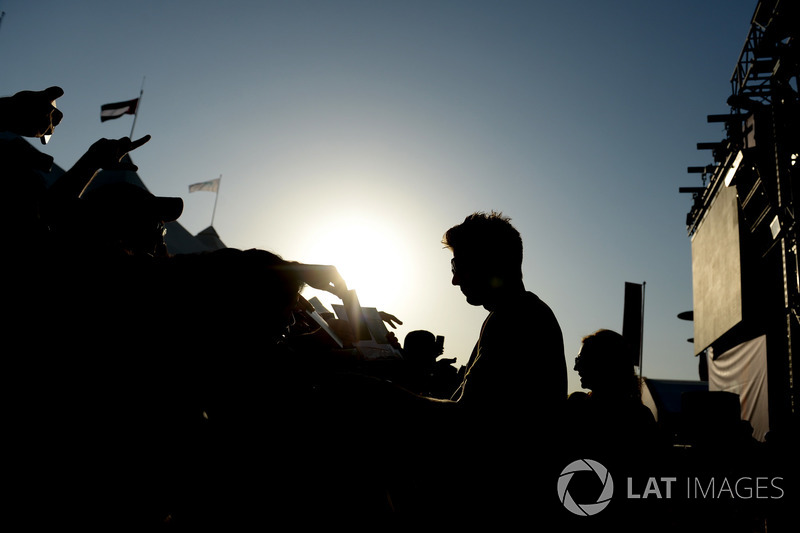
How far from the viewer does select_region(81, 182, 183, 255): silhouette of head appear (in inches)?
62.6

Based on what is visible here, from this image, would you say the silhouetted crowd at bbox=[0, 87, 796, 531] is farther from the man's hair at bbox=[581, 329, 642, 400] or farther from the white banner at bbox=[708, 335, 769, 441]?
the white banner at bbox=[708, 335, 769, 441]

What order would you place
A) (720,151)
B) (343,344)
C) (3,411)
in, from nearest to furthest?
(3,411) < (343,344) < (720,151)

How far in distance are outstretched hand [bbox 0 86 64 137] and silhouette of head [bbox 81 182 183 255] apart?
9.6 inches

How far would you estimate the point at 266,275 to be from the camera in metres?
1.33

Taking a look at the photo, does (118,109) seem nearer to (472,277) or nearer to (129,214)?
(129,214)

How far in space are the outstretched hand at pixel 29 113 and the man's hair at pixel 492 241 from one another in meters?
1.57

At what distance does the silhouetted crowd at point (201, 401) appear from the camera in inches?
38.9

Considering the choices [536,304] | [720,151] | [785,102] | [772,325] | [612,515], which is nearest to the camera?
[536,304]

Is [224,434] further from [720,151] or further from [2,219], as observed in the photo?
[720,151]

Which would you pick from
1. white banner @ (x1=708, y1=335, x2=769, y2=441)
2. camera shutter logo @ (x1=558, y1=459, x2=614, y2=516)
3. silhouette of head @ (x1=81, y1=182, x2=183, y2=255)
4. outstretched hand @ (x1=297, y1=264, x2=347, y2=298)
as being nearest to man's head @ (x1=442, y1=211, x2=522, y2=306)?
outstretched hand @ (x1=297, y1=264, x2=347, y2=298)

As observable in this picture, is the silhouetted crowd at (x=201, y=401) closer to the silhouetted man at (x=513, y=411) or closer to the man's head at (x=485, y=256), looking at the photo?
the silhouetted man at (x=513, y=411)

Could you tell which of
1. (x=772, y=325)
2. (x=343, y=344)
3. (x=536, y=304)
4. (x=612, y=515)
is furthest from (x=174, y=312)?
(x=772, y=325)

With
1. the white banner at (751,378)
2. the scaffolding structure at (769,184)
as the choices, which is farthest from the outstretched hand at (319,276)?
the white banner at (751,378)

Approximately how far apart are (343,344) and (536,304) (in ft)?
2.85
